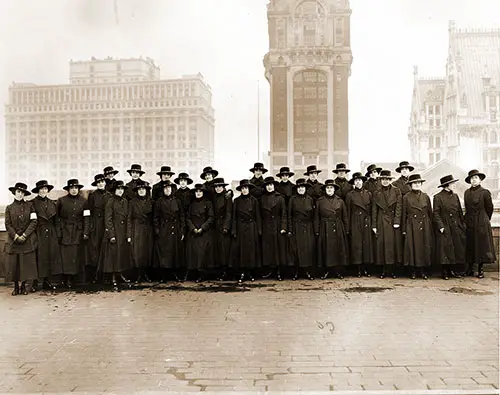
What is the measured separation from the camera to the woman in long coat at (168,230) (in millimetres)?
7918

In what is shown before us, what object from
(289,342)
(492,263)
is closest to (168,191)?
(289,342)

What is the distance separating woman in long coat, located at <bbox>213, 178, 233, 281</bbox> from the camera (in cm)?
800

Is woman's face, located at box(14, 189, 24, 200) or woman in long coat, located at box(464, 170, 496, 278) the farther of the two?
woman in long coat, located at box(464, 170, 496, 278)

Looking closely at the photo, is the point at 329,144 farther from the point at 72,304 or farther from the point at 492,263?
the point at 72,304

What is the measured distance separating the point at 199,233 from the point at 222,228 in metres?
0.40

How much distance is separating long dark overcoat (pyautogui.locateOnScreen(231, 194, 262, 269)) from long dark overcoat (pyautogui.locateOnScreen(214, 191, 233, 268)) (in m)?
0.09

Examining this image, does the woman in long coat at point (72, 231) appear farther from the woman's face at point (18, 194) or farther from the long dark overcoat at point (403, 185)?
the long dark overcoat at point (403, 185)

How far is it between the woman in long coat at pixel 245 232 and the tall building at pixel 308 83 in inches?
833

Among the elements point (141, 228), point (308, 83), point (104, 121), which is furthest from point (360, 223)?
point (308, 83)

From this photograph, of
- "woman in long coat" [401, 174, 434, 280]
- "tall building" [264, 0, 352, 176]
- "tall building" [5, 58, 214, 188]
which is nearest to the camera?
"woman in long coat" [401, 174, 434, 280]

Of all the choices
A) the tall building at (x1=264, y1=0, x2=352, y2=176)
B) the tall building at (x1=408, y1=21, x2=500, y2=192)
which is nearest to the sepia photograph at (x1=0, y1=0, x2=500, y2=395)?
the tall building at (x1=264, y1=0, x2=352, y2=176)

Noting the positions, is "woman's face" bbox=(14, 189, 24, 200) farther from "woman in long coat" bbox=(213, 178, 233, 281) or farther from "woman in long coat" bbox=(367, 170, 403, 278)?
"woman in long coat" bbox=(367, 170, 403, 278)

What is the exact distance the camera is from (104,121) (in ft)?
58.5

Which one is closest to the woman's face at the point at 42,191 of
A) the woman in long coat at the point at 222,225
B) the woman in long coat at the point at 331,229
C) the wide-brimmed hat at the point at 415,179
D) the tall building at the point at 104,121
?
the woman in long coat at the point at 222,225
